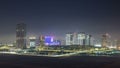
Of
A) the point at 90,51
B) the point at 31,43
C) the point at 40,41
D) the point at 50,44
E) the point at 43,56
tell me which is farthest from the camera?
the point at 31,43

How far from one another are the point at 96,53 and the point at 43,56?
26554 mm

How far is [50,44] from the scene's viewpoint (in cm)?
15362

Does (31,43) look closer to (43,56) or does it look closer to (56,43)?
(56,43)

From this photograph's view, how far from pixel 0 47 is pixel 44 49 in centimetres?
4320

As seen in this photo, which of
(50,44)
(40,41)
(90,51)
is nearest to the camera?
(90,51)

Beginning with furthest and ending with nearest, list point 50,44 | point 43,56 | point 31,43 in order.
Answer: point 31,43 → point 50,44 → point 43,56

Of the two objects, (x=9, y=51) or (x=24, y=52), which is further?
(x=9, y=51)

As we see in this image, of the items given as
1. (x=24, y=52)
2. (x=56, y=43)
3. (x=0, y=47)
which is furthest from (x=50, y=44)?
(x=0, y=47)

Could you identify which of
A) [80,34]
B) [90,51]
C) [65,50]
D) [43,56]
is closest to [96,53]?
[90,51]

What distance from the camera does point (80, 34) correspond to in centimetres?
18450

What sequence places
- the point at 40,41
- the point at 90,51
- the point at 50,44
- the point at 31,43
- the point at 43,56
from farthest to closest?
the point at 31,43 < the point at 40,41 < the point at 50,44 < the point at 90,51 < the point at 43,56

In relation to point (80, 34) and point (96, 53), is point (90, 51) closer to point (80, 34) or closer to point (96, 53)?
point (96, 53)

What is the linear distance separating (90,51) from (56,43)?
21778 millimetres

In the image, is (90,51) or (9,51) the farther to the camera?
(9,51)
